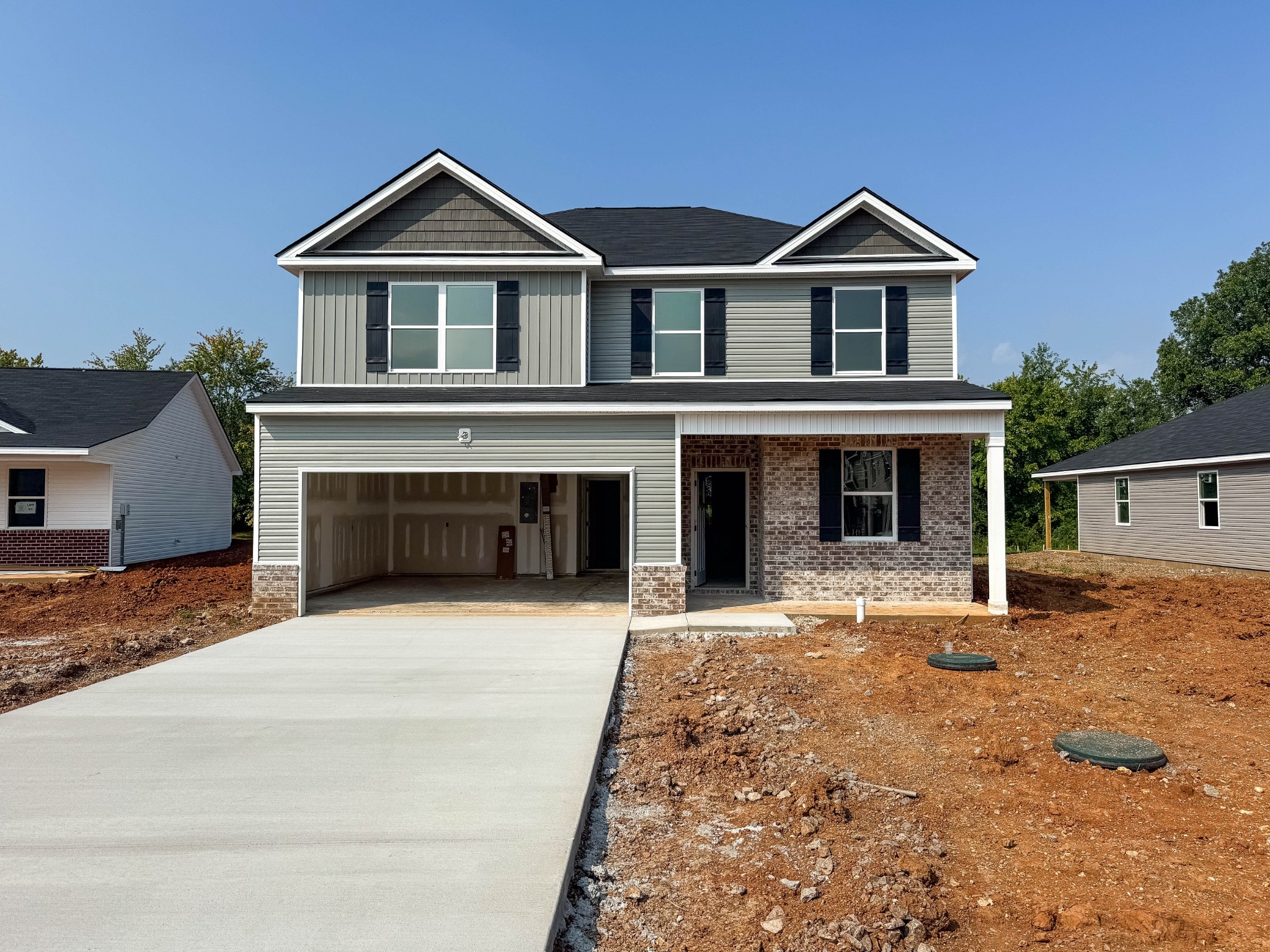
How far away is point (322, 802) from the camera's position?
4.62m

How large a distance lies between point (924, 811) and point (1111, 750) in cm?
185

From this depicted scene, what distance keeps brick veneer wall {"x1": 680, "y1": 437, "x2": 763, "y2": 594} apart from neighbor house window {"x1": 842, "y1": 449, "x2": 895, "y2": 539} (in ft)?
5.19

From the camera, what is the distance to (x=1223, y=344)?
41156mm

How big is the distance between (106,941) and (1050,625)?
11593 mm

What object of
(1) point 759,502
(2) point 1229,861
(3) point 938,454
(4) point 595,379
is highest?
(4) point 595,379

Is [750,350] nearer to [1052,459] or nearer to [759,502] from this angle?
[759,502]

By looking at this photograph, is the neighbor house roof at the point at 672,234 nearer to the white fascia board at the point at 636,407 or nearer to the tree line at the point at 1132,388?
the white fascia board at the point at 636,407

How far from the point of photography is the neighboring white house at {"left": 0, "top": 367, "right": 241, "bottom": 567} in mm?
17391

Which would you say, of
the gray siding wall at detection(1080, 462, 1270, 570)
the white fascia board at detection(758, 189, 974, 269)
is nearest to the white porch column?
the white fascia board at detection(758, 189, 974, 269)

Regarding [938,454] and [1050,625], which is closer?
[1050,625]

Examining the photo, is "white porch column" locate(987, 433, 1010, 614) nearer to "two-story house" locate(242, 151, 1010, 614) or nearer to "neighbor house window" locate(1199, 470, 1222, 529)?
"two-story house" locate(242, 151, 1010, 614)

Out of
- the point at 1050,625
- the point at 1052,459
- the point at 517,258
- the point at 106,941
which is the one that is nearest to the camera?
the point at 106,941

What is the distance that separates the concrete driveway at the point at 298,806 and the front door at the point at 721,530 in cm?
624

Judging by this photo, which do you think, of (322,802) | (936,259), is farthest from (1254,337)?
(322,802)
